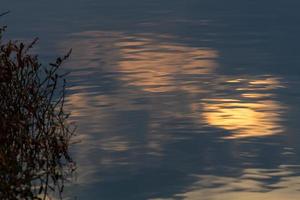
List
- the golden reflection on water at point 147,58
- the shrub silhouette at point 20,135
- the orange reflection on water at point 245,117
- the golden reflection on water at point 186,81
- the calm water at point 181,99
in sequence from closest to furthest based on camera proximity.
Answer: the shrub silhouette at point 20,135, the calm water at point 181,99, the orange reflection on water at point 245,117, the golden reflection on water at point 186,81, the golden reflection on water at point 147,58

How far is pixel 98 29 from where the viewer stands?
101 feet

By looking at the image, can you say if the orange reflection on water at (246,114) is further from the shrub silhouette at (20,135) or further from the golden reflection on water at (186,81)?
the shrub silhouette at (20,135)

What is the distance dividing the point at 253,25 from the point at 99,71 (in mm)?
8712

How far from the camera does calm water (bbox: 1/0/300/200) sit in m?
13.9

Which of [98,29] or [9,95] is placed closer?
[9,95]

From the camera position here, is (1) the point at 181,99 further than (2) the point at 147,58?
No

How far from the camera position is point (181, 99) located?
19594 mm

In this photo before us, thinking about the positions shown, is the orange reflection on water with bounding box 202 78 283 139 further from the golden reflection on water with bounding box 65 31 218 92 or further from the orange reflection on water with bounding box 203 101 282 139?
the golden reflection on water with bounding box 65 31 218 92

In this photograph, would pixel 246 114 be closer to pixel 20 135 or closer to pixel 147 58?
pixel 147 58

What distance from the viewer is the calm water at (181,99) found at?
13.9m

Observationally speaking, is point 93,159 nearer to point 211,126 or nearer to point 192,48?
point 211,126

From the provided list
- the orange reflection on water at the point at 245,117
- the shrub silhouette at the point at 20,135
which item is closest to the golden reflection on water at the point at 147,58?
the orange reflection on water at the point at 245,117

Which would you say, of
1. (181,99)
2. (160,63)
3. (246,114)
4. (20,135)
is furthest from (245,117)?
(20,135)

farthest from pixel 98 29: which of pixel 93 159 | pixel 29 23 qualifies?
pixel 93 159
